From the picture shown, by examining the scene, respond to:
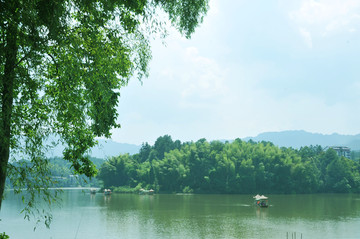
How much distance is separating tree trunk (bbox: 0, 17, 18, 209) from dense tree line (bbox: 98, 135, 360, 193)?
69.5 metres

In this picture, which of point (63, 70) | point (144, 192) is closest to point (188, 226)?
Result: point (63, 70)

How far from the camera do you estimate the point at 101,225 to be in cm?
3034

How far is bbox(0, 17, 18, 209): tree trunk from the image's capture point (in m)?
7.31

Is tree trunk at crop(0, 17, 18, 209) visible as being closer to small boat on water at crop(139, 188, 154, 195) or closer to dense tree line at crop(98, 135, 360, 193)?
small boat on water at crop(139, 188, 154, 195)

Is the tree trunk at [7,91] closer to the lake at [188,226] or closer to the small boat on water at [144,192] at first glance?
the lake at [188,226]

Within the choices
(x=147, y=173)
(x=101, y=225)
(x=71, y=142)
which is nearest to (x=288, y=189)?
(x=147, y=173)

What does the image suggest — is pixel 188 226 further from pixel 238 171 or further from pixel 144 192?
pixel 238 171

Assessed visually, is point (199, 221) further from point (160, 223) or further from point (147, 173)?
point (147, 173)

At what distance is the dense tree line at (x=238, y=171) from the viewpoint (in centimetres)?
7656

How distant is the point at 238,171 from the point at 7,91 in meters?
72.6

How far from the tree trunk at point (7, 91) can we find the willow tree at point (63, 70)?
0.02 meters

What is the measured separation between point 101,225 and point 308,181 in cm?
5596

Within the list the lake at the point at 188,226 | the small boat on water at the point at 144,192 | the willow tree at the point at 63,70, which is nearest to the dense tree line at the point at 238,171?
the small boat on water at the point at 144,192

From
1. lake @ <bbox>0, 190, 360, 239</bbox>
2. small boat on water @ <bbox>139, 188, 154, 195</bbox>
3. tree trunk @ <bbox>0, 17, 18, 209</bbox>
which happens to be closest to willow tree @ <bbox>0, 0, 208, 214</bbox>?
tree trunk @ <bbox>0, 17, 18, 209</bbox>
